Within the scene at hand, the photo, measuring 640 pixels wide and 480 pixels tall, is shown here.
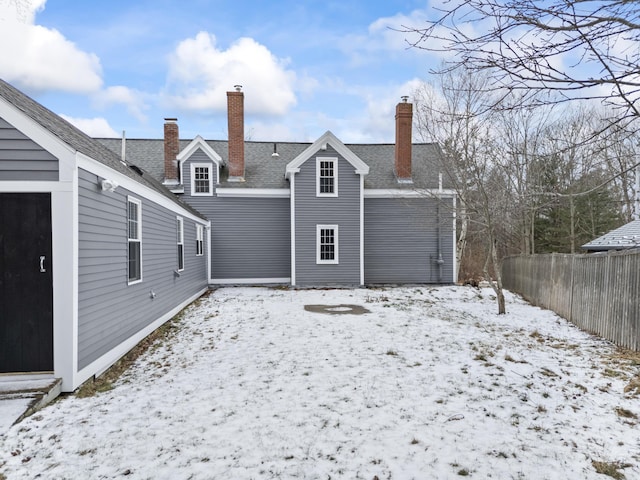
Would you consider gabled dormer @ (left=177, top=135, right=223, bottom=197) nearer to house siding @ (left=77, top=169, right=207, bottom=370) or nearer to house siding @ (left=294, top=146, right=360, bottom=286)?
house siding @ (left=294, top=146, right=360, bottom=286)

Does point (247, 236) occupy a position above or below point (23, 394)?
above

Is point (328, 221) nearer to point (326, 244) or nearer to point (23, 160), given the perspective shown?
point (326, 244)

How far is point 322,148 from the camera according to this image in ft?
48.5

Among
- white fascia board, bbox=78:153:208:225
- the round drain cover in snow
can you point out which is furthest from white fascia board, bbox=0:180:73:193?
the round drain cover in snow

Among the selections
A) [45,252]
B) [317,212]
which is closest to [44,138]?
[45,252]

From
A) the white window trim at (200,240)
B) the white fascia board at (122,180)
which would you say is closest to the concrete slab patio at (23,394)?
the white fascia board at (122,180)

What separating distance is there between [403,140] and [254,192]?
661cm

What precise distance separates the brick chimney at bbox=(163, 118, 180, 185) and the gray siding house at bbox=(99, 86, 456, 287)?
4 cm

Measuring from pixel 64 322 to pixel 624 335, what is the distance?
28.5ft

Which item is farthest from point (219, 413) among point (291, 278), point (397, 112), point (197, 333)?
point (397, 112)

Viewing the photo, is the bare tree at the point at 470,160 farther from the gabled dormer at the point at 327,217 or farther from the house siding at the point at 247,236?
the house siding at the point at 247,236

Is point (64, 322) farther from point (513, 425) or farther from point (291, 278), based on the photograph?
point (291, 278)

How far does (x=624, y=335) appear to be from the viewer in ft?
22.2

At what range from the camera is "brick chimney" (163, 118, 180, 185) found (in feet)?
52.7
